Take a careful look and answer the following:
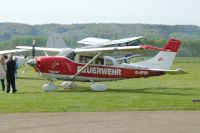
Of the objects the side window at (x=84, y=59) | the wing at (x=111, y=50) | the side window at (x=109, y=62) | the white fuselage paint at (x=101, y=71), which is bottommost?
the white fuselage paint at (x=101, y=71)

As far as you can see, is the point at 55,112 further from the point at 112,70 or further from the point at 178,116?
the point at 112,70

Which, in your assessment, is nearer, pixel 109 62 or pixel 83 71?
pixel 83 71

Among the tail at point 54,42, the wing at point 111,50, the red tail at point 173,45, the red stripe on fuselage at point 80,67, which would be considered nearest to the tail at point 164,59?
the red tail at point 173,45

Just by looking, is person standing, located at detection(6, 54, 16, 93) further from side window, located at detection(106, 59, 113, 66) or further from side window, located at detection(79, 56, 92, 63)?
side window, located at detection(106, 59, 113, 66)

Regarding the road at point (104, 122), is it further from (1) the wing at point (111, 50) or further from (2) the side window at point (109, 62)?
(2) the side window at point (109, 62)

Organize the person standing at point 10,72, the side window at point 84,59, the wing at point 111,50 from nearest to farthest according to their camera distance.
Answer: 1. the person standing at point 10,72
2. the wing at point 111,50
3. the side window at point 84,59

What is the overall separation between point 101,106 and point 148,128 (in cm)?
480

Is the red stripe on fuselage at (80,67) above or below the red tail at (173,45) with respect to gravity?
below

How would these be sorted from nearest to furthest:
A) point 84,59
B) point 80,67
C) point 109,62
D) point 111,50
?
1. point 111,50
2. point 80,67
3. point 84,59
4. point 109,62

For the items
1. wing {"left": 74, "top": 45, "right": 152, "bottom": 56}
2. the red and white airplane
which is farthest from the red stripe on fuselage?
wing {"left": 74, "top": 45, "right": 152, "bottom": 56}

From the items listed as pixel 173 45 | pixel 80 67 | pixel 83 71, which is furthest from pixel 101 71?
pixel 173 45

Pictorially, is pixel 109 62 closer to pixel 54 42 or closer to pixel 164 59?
pixel 164 59

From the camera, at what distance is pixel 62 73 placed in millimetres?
24953

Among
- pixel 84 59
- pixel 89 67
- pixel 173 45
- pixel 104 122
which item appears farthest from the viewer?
pixel 173 45
